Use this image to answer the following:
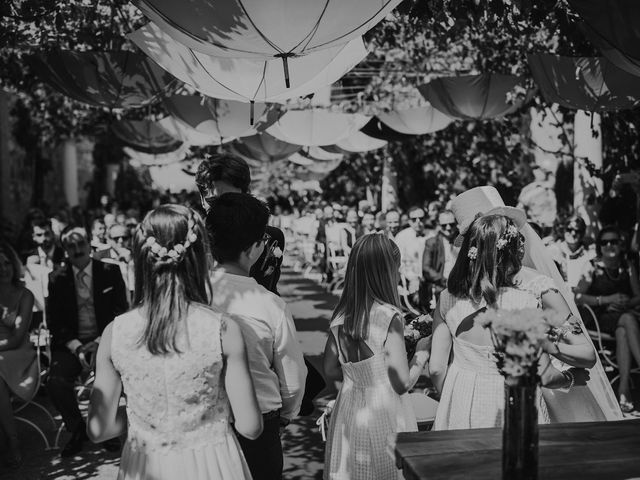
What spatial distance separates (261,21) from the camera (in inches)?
161

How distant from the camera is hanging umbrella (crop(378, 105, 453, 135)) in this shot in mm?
10984

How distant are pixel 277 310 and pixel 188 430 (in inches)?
24.2

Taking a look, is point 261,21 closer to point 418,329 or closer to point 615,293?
point 418,329

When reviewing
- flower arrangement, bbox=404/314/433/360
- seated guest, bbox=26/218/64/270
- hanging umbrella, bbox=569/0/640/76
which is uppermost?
hanging umbrella, bbox=569/0/640/76

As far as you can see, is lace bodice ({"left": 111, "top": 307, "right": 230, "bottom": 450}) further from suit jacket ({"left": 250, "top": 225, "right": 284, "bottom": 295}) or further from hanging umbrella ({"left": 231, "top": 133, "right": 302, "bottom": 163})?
hanging umbrella ({"left": 231, "top": 133, "right": 302, "bottom": 163})

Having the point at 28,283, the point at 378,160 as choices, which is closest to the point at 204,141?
the point at 28,283

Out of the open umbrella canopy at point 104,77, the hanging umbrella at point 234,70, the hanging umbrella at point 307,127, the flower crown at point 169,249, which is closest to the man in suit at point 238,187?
the flower crown at point 169,249

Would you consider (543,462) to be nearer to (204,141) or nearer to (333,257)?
(204,141)

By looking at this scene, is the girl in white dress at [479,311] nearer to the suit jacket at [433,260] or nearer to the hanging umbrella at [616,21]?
the hanging umbrella at [616,21]

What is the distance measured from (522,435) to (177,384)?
3.75 ft

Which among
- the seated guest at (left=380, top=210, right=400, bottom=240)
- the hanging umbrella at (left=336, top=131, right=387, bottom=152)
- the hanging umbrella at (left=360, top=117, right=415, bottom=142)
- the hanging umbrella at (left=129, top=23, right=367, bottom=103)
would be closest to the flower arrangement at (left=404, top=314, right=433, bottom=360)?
the hanging umbrella at (left=129, top=23, right=367, bottom=103)

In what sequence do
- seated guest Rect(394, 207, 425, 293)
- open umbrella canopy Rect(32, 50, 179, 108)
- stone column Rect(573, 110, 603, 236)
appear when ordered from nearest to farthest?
open umbrella canopy Rect(32, 50, 179, 108)
stone column Rect(573, 110, 603, 236)
seated guest Rect(394, 207, 425, 293)

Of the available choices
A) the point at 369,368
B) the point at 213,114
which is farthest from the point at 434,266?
the point at 369,368

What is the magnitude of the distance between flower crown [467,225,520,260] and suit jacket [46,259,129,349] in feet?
11.8
